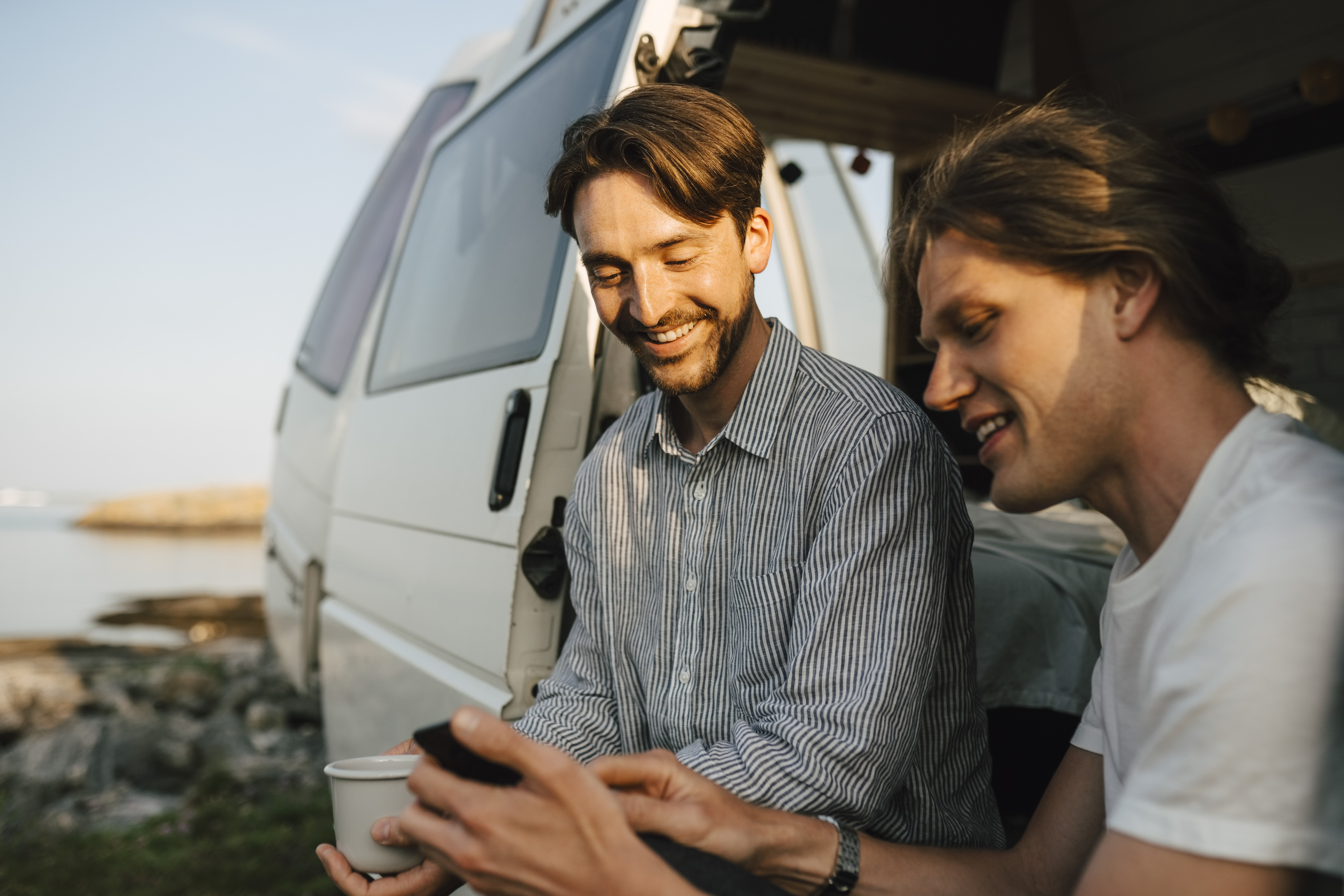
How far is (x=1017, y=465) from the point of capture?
3.87 ft

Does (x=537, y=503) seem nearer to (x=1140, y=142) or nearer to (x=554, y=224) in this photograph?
(x=554, y=224)

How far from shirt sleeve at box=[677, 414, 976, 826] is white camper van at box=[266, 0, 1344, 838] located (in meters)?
0.61

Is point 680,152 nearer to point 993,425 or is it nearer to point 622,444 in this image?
point 622,444

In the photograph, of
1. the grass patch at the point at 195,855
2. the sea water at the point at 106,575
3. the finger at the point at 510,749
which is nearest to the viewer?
the finger at the point at 510,749

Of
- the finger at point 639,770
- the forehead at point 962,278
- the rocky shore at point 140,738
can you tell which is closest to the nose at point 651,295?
the forehead at point 962,278

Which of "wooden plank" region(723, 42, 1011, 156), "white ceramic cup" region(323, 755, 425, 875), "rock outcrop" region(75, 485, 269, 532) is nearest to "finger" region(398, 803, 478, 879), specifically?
"white ceramic cup" region(323, 755, 425, 875)

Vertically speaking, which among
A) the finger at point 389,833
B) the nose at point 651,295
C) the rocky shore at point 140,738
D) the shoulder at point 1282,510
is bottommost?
the rocky shore at point 140,738

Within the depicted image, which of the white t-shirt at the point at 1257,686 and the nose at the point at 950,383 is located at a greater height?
the nose at the point at 950,383

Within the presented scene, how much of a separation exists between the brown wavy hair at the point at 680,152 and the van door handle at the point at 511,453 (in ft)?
1.48

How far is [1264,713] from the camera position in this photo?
843 millimetres

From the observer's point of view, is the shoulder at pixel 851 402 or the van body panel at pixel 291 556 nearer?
the shoulder at pixel 851 402

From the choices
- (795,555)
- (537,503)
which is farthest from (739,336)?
(537,503)

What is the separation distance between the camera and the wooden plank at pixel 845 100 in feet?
13.4

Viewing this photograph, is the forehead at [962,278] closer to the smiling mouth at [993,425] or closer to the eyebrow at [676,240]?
the smiling mouth at [993,425]
